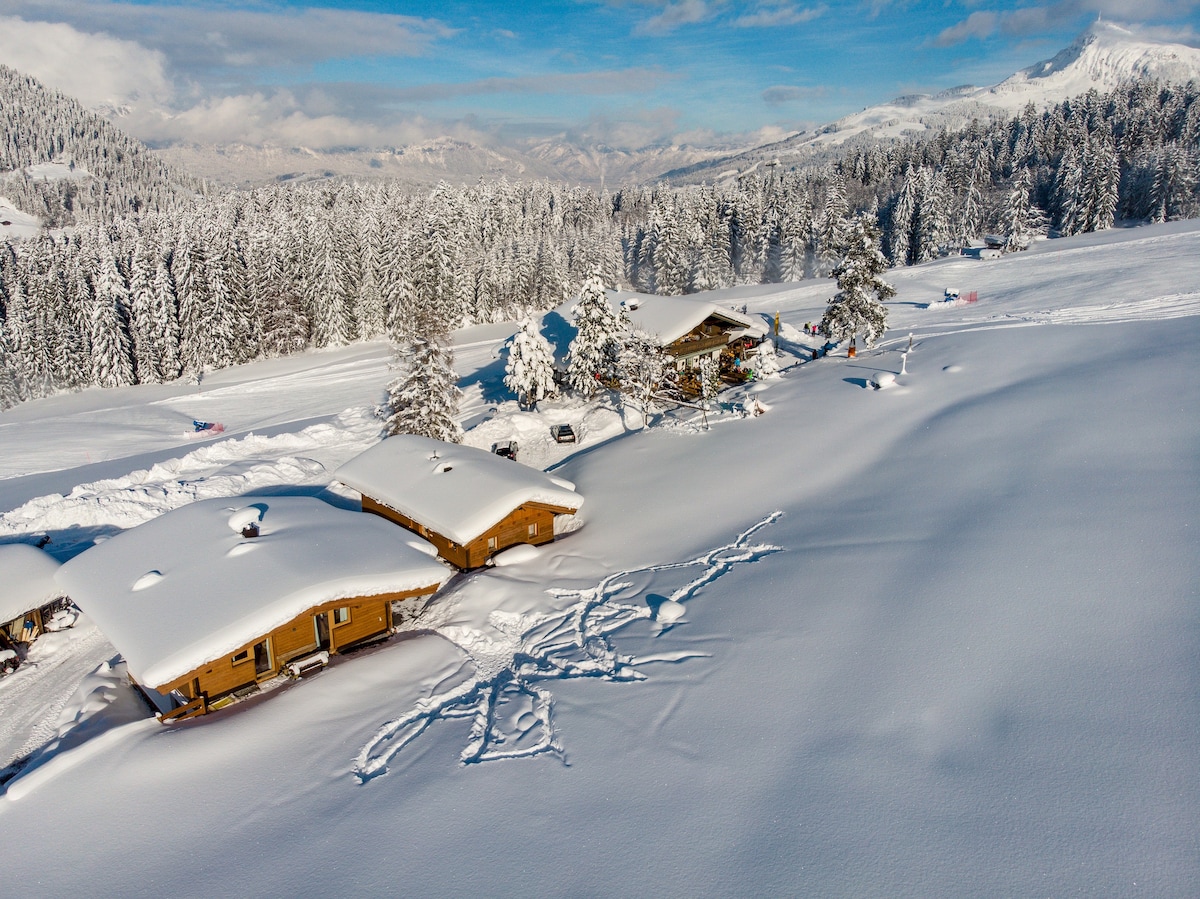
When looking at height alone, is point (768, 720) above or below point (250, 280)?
below

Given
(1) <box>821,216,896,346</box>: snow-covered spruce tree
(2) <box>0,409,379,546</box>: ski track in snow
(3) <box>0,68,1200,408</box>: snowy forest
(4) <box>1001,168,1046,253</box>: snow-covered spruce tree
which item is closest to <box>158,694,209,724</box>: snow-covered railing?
(2) <box>0,409,379,546</box>: ski track in snow

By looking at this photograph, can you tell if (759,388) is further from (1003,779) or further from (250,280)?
(250,280)

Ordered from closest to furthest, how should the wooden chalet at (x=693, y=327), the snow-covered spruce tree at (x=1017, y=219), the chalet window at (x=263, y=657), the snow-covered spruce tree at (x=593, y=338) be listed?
the chalet window at (x=263, y=657) < the snow-covered spruce tree at (x=593, y=338) < the wooden chalet at (x=693, y=327) < the snow-covered spruce tree at (x=1017, y=219)

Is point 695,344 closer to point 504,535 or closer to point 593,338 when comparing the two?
point 593,338

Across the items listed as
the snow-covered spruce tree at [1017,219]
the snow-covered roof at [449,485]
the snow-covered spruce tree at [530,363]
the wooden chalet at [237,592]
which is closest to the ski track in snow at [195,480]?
the snow-covered roof at [449,485]

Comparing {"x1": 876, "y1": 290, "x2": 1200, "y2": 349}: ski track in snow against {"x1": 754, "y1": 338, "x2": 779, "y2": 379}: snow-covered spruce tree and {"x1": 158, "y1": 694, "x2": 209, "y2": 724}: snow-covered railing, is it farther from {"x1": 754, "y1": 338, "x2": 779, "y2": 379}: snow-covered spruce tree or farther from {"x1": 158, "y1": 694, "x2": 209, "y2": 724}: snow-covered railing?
{"x1": 158, "y1": 694, "x2": 209, "y2": 724}: snow-covered railing

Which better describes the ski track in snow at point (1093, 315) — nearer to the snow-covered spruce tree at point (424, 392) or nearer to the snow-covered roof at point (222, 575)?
the snow-covered spruce tree at point (424, 392)

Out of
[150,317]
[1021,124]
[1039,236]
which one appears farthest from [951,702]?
[1021,124]
